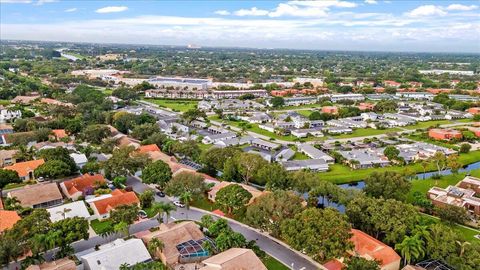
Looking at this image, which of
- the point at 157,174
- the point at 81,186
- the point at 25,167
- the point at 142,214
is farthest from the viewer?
the point at 25,167

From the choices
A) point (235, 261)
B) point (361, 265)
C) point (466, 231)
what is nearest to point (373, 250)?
point (361, 265)

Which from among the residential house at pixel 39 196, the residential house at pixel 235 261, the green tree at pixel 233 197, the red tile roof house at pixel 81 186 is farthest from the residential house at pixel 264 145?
the residential house at pixel 235 261

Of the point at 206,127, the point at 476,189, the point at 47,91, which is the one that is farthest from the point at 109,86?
the point at 476,189

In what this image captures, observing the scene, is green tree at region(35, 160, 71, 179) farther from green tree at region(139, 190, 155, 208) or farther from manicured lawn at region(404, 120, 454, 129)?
manicured lawn at region(404, 120, 454, 129)

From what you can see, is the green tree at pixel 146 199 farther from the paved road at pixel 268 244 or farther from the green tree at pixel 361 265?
the green tree at pixel 361 265

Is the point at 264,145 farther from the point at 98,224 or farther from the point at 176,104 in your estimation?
the point at 176,104

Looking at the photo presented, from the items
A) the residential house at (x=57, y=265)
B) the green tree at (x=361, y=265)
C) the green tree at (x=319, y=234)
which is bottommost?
the residential house at (x=57, y=265)

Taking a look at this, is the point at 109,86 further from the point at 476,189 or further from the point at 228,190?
the point at 476,189
